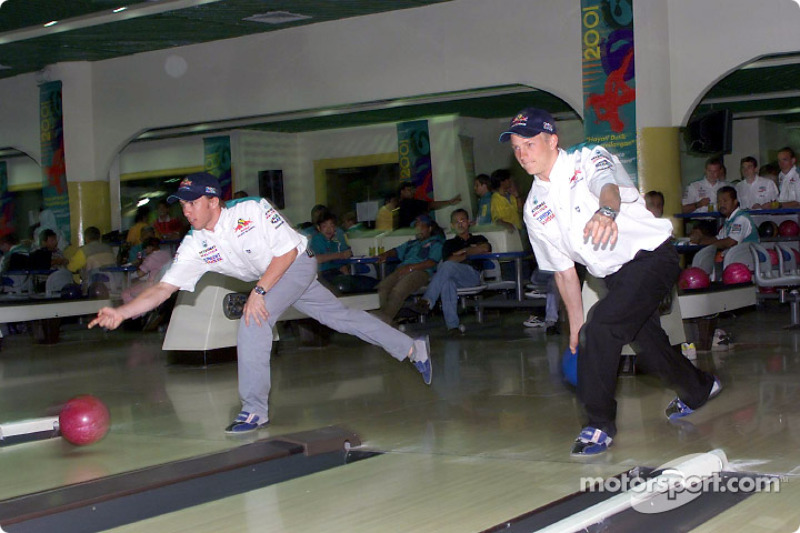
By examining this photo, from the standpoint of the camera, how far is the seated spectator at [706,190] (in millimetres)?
10453

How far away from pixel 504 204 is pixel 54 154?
23.3 feet

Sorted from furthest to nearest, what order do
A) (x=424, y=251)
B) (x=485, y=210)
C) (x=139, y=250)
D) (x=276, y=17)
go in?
(x=139, y=250) → (x=276, y=17) → (x=485, y=210) → (x=424, y=251)

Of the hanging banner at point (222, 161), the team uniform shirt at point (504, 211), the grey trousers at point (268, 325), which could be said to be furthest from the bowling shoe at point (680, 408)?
the hanging banner at point (222, 161)

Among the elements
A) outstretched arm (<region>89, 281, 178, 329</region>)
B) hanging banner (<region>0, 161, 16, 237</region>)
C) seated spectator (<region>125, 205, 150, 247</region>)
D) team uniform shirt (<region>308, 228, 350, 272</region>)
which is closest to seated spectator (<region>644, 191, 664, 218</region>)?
team uniform shirt (<region>308, 228, 350, 272</region>)

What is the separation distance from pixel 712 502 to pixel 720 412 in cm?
168

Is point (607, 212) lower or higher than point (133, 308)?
higher

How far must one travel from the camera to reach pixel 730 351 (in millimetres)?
6934

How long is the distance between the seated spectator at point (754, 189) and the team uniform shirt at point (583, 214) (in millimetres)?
7229

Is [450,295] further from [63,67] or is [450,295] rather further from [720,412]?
[63,67]

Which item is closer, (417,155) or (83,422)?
(83,422)

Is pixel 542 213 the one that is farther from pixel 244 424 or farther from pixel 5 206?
pixel 5 206

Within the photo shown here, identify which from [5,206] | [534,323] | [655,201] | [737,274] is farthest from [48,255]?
[5,206]

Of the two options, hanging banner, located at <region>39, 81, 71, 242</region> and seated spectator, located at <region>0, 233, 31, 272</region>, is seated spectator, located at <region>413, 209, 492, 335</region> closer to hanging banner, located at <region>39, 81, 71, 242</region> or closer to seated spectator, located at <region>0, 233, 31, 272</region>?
seated spectator, located at <region>0, 233, 31, 272</region>

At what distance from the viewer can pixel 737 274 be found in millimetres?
8195
